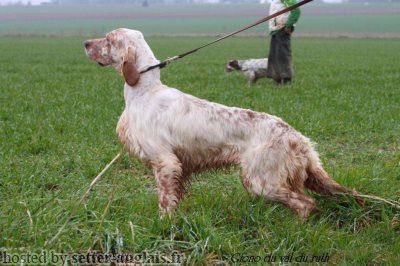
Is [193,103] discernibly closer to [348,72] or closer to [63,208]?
[63,208]

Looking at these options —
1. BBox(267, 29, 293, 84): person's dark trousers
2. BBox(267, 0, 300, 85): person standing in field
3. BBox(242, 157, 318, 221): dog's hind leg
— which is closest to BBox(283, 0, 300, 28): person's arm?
BBox(267, 0, 300, 85): person standing in field

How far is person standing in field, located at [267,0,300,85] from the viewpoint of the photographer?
481 inches

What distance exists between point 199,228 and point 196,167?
849 millimetres

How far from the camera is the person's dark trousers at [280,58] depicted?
1291 centimetres

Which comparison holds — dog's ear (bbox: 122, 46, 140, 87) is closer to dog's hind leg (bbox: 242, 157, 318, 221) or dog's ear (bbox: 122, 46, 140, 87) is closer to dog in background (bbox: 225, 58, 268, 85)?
dog's hind leg (bbox: 242, 157, 318, 221)

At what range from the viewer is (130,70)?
4375 millimetres

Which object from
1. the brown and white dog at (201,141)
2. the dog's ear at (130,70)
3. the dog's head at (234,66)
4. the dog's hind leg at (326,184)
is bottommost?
the dog's head at (234,66)

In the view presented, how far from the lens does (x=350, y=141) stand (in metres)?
7.67

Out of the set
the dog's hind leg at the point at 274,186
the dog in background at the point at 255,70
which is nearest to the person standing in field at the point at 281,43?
the dog in background at the point at 255,70

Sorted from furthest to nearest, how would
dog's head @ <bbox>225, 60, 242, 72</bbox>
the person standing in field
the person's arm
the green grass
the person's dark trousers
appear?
1. dog's head @ <bbox>225, 60, 242, 72</bbox>
2. the person's dark trousers
3. the person standing in field
4. the person's arm
5. the green grass

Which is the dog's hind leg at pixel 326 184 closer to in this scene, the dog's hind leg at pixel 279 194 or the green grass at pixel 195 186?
the green grass at pixel 195 186

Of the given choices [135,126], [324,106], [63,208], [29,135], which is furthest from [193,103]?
[324,106]

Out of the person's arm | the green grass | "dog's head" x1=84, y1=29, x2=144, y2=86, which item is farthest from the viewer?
the person's arm

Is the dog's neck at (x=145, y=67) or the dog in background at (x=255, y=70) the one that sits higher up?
the dog's neck at (x=145, y=67)
